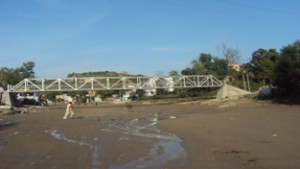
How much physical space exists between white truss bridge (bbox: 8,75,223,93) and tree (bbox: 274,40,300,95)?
6438 cm

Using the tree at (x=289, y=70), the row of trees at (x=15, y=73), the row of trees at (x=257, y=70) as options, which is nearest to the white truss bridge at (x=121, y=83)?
the row of trees at (x=257, y=70)

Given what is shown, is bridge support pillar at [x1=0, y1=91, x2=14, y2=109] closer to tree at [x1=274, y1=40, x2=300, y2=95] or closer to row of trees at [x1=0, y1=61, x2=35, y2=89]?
row of trees at [x1=0, y1=61, x2=35, y2=89]

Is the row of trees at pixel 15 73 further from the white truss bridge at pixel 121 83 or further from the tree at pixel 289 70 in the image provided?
the tree at pixel 289 70

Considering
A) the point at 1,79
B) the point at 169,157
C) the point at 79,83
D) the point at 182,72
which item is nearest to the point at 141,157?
the point at 169,157

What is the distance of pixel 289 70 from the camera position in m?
33.3

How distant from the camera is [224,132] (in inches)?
645

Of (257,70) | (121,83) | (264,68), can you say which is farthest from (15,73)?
(264,68)

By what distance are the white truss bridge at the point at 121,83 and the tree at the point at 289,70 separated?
6438 centimetres

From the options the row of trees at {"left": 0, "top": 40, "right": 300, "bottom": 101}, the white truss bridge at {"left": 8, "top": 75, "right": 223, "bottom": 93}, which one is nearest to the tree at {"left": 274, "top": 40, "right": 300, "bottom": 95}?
the row of trees at {"left": 0, "top": 40, "right": 300, "bottom": 101}

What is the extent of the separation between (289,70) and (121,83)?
73026 mm

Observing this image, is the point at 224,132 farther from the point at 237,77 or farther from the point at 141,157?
the point at 237,77

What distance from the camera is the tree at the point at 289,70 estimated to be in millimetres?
32031

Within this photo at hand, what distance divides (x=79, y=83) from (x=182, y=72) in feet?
117

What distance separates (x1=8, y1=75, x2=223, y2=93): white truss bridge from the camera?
97.1 meters
